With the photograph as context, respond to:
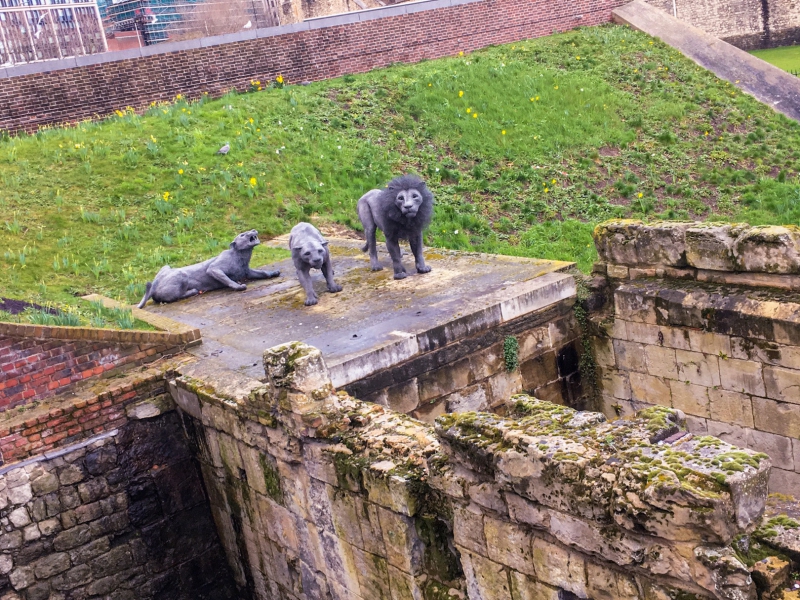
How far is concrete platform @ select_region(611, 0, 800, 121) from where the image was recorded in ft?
64.4

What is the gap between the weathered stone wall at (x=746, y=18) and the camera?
31.6 m

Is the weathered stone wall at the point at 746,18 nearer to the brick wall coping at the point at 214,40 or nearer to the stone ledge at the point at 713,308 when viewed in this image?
the brick wall coping at the point at 214,40

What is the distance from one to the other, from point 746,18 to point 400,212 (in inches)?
1132

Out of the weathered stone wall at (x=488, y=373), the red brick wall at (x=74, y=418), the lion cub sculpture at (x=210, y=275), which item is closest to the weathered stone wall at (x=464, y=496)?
the red brick wall at (x=74, y=418)

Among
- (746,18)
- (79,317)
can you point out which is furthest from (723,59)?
(79,317)

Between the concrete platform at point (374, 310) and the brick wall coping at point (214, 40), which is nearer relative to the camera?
the concrete platform at point (374, 310)

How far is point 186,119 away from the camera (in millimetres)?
16672

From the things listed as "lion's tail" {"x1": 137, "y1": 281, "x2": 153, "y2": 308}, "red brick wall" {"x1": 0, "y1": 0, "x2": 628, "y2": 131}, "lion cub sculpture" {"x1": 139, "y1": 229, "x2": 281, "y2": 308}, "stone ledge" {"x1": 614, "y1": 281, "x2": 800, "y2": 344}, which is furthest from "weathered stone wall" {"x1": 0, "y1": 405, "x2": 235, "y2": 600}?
"red brick wall" {"x1": 0, "y1": 0, "x2": 628, "y2": 131}

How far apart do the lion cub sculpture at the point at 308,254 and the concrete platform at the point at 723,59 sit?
557 inches

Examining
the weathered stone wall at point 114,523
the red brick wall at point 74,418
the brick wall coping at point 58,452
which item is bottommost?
the weathered stone wall at point 114,523

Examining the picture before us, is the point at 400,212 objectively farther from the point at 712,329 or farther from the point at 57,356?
the point at 57,356

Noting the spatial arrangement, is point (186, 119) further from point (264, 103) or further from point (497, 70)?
point (497, 70)

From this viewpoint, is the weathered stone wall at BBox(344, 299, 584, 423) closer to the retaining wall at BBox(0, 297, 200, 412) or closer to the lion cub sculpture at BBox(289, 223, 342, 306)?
the lion cub sculpture at BBox(289, 223, 342, 306)

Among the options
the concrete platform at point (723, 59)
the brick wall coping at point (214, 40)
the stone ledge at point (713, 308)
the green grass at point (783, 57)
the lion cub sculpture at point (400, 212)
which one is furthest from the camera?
the green grass at point (783, 57)
